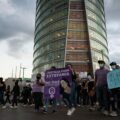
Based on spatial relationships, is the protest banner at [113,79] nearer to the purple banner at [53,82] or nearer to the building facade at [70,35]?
the purple banner at [53,82]

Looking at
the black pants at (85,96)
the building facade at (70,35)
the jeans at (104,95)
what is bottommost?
the jeans at (104,95)

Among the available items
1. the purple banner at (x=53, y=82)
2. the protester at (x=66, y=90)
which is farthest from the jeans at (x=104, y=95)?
the purple banner at (x=53, y=82)

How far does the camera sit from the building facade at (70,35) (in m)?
92.8

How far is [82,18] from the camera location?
325 feet

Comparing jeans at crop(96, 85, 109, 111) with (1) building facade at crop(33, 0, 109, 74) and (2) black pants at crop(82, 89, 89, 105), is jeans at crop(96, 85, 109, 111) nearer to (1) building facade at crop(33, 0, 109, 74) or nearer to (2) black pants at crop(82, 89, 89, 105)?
(2) black pants at crop(82, 89, 89, 105)

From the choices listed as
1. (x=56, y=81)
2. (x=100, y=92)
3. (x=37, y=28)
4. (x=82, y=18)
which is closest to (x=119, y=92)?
(x=100, y=92)

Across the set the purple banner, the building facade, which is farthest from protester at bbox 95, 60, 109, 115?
the building facade

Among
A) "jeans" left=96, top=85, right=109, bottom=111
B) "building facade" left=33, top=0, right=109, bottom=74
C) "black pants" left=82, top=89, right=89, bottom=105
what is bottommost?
"jeans" left=96, top=85, right=109, bottom=111

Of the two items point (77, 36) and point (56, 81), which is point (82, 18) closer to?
point (77, 36)

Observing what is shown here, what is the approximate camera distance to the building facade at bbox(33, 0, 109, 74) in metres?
92.8

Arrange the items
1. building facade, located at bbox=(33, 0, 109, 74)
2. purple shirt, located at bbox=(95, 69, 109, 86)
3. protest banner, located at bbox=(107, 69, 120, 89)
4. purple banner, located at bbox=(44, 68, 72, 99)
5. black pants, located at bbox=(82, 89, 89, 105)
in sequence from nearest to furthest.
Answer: protest banner, located at bbox=(107, 69, 120, 89) → purple shirt, located at bbox=(95, 69, 109, 86) → purple banner, located at bbox=(44, 68, 72, 99) → black pants, located at bbox=(82, 89, 89, 105) → building facade, located at bbox=(33, 0, 109, 74)

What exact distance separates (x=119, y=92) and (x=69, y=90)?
185 centimetres

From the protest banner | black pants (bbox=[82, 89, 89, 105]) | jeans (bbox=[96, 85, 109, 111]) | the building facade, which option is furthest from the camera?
the building facade

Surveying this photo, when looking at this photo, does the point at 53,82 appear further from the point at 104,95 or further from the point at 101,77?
the point at 104,95
